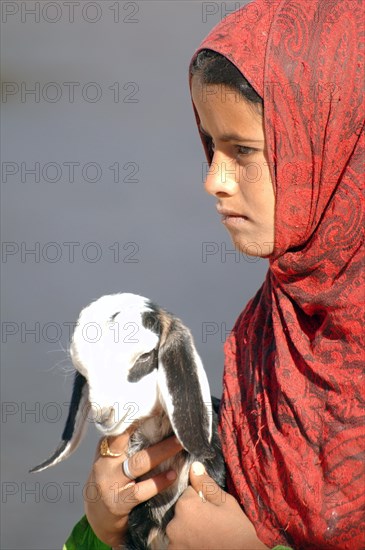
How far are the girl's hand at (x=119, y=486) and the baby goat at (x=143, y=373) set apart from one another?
0.06 m

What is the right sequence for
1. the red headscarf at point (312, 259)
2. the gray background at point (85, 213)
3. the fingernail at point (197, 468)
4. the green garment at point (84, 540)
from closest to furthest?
the red headscarf at point (312, 259)
the fingernail at point (197, 468)
the green garment at point (84, 540)
the gray background at point (85, 213)

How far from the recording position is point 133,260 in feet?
17.5

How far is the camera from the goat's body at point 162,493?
199 cm

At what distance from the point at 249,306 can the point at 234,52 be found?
0.55 m

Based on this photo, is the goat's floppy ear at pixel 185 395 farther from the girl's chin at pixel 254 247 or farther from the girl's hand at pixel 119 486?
the girl's chin at pixel 254 247

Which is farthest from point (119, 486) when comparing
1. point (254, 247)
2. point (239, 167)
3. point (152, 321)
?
point (239, 167)

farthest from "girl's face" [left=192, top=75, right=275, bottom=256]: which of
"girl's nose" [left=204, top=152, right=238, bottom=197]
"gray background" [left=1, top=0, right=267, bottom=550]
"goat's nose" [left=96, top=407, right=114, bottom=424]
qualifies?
"gray background" [left=1, top=0, right=267, bottom=550]

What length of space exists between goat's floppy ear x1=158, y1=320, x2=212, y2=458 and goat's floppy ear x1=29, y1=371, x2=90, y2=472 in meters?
0.20

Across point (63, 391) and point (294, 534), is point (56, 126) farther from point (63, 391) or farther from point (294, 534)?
point (294, 534)

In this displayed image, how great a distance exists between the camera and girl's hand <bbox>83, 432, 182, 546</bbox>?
1968 millimetres

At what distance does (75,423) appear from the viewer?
2.04 meters

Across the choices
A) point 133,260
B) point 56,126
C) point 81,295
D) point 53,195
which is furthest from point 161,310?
point 56,126

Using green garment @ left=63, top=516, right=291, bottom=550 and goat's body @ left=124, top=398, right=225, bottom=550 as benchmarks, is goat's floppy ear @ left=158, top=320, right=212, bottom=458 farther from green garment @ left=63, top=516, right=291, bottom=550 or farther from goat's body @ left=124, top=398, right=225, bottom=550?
green garment @ left=63, top=516, right=291, bottom=550

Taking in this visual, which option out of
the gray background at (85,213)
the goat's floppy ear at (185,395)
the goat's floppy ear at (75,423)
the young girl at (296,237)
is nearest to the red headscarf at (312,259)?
the young girl at (296,237)
